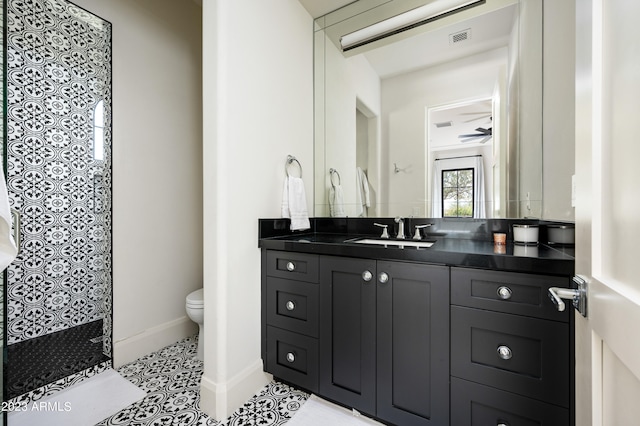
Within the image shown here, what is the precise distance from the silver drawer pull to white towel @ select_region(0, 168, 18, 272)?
1646 millimetres

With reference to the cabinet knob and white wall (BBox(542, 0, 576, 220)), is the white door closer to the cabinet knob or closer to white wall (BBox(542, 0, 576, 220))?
the cabinet knob

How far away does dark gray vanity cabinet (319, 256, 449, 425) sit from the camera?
1205mm

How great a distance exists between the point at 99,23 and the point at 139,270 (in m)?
1.67

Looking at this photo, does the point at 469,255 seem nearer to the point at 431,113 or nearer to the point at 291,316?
the point at 291,316

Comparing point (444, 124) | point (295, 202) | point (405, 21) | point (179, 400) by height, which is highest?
point (405, 21)

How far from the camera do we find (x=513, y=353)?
1067 millimetres

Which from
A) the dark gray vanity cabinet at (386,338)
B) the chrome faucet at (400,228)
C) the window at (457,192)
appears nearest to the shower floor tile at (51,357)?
the dark gray vanity cabinet at (386,338)

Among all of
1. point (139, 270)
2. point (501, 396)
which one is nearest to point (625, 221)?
point (501, 396)

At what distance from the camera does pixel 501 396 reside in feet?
3.57

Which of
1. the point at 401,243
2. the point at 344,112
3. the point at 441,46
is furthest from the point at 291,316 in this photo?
the point at 441,46

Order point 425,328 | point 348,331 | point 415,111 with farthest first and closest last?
1. point 415,111
2. point 348,331
3. point 425,328

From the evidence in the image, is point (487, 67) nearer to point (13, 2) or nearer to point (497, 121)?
point (497, 121)

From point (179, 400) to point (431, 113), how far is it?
2.31 metres

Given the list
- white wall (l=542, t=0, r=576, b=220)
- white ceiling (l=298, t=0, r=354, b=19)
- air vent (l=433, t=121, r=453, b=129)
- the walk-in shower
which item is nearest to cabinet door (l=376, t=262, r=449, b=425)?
white wall (l=542, t=0, r=576, b=220)
